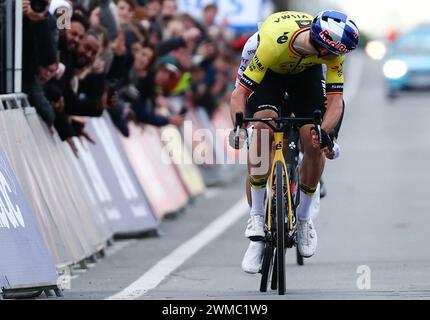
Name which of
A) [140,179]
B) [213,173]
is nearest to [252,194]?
[140,179]

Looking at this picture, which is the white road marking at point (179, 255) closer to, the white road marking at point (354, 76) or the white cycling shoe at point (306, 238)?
the white cycling shoe at point (306, 238)

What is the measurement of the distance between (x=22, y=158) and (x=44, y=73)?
4.82 ft

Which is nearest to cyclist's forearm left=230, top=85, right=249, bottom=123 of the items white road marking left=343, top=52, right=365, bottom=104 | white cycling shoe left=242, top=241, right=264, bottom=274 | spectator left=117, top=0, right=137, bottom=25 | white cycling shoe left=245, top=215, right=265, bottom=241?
white cycling shoe left=245, top=215, right=265, bottom=241

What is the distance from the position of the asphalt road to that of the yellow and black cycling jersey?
1.49 metres

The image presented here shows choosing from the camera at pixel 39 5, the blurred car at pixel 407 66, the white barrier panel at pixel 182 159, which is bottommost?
the blurred car at pixel 407 66

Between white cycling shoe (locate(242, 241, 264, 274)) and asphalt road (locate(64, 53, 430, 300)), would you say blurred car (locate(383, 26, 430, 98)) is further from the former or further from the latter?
white cycling shoe (locate(242, 241, 264, 274))

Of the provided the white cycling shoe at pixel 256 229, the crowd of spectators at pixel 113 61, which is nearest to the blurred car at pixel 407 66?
the crowd of spectators at pixel 113 61

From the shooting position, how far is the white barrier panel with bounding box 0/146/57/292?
10.3 m

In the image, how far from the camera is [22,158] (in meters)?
12.0

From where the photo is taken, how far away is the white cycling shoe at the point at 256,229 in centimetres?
1127

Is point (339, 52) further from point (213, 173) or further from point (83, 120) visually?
point (213, 173)

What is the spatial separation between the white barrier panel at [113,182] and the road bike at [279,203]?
12.5 feet

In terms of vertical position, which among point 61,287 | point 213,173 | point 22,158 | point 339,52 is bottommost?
point 213,173

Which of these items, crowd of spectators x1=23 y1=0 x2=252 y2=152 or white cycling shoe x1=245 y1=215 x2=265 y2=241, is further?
crowd of spectators x1=23 y1=0 x2=252 y2=152
